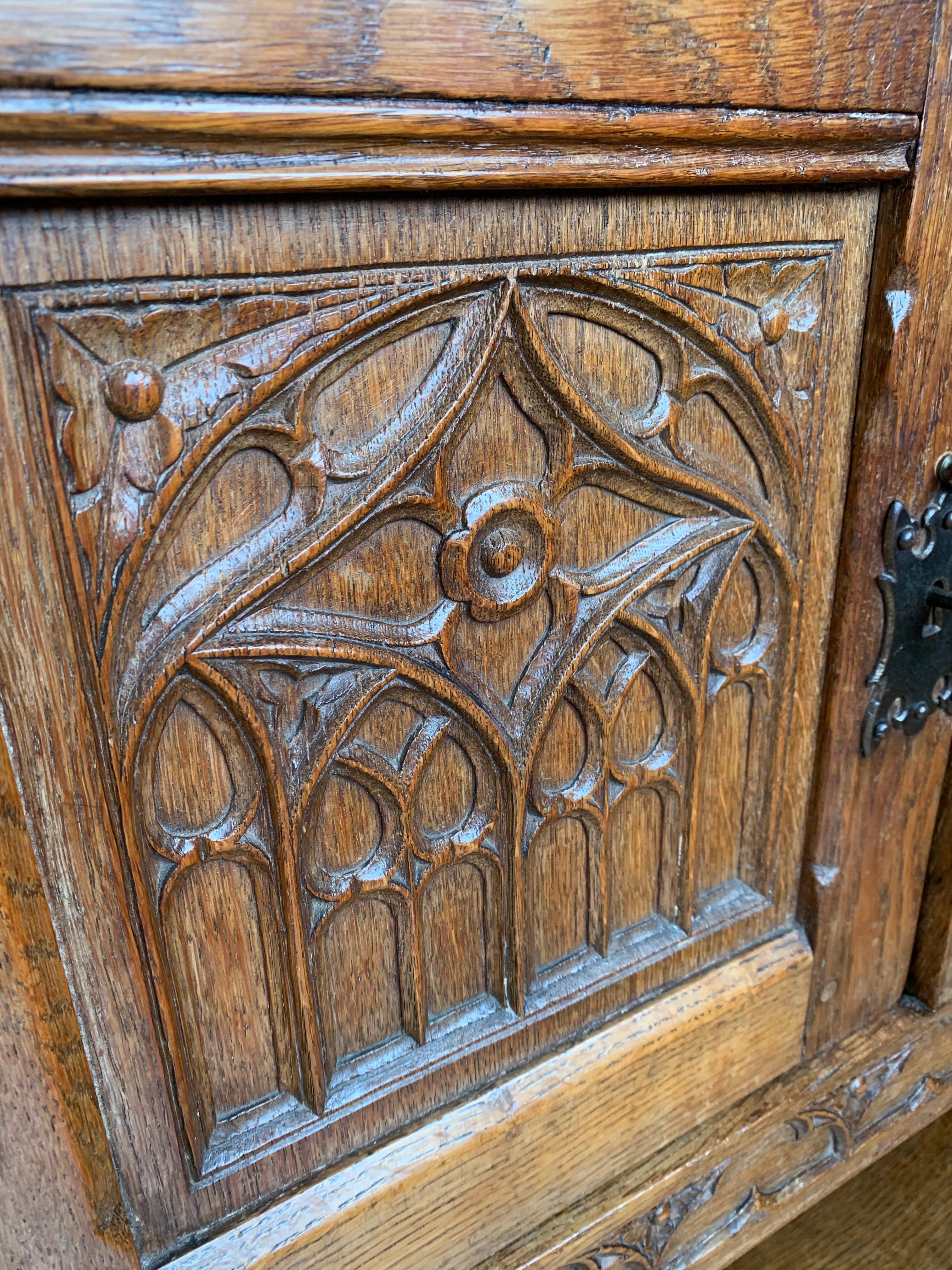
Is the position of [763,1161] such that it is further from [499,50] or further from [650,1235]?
[499,50]

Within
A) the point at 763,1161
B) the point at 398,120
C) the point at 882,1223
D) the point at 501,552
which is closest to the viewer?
the point at 398,120

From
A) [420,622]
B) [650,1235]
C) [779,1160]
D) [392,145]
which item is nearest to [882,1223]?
[779,1160]

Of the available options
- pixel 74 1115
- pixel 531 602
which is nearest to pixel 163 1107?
pixel 74 1115

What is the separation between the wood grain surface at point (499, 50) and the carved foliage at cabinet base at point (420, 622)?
71 millimetres

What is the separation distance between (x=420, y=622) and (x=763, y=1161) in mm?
526

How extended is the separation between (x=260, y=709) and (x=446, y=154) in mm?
256

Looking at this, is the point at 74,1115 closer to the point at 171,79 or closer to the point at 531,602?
the point at 531,602

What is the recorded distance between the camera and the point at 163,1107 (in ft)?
1.49

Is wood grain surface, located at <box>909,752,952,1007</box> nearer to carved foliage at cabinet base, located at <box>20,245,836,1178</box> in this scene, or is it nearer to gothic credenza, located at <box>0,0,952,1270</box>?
gothic credenza, located at <box>0,0,952,1270</box>

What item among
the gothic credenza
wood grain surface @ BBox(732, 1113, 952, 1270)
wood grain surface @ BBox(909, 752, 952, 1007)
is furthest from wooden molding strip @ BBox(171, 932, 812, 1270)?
wood grain surface @ BBox(732, 1113, 952, 1270)

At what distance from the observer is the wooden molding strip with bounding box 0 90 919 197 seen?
12.3 inches

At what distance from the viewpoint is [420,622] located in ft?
1.50

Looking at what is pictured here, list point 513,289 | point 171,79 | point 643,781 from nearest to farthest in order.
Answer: point 171,79 → point 513,289 → point 643,781

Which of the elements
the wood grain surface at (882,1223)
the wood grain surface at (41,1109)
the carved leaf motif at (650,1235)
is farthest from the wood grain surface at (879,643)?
the wood grain surface at (41,1109)
